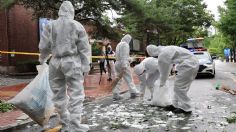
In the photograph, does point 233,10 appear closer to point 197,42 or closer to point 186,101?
point 197,42

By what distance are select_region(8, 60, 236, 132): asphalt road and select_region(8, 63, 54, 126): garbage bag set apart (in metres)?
0.81

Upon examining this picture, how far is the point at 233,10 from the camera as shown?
4322cm

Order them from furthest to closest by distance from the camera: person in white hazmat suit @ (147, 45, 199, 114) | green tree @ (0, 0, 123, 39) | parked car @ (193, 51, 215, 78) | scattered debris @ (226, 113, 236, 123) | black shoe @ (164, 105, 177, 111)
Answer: green tree @ (0, 0, 123, 39) → parked car @ (193, 51, 215, 78) → black shoe @ (164, 105, 177, 111) → person in white hazmat suit @ (147, 45, 199, 114) → scattered debris @ (226, 113, 236, 123)

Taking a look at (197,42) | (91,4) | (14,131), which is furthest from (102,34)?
(197,42)

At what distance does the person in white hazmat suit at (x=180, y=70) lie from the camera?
9.82m

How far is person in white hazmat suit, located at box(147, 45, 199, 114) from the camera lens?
9.82 m

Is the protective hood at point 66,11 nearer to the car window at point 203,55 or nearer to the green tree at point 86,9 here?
the green tree at point 86,9

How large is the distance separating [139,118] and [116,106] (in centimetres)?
218

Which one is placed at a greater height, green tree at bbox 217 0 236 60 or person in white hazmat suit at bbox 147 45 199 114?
green tree at bbox 217 0 236 60

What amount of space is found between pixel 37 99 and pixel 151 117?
2.85 meters

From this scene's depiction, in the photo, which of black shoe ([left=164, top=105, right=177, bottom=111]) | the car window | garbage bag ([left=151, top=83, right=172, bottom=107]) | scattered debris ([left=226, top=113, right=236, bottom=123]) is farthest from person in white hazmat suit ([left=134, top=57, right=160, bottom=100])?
the car window

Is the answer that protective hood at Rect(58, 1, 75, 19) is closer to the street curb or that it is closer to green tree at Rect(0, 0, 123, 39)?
the street curb

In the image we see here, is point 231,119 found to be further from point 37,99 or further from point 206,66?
point 206,66

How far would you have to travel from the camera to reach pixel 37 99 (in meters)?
7.36
